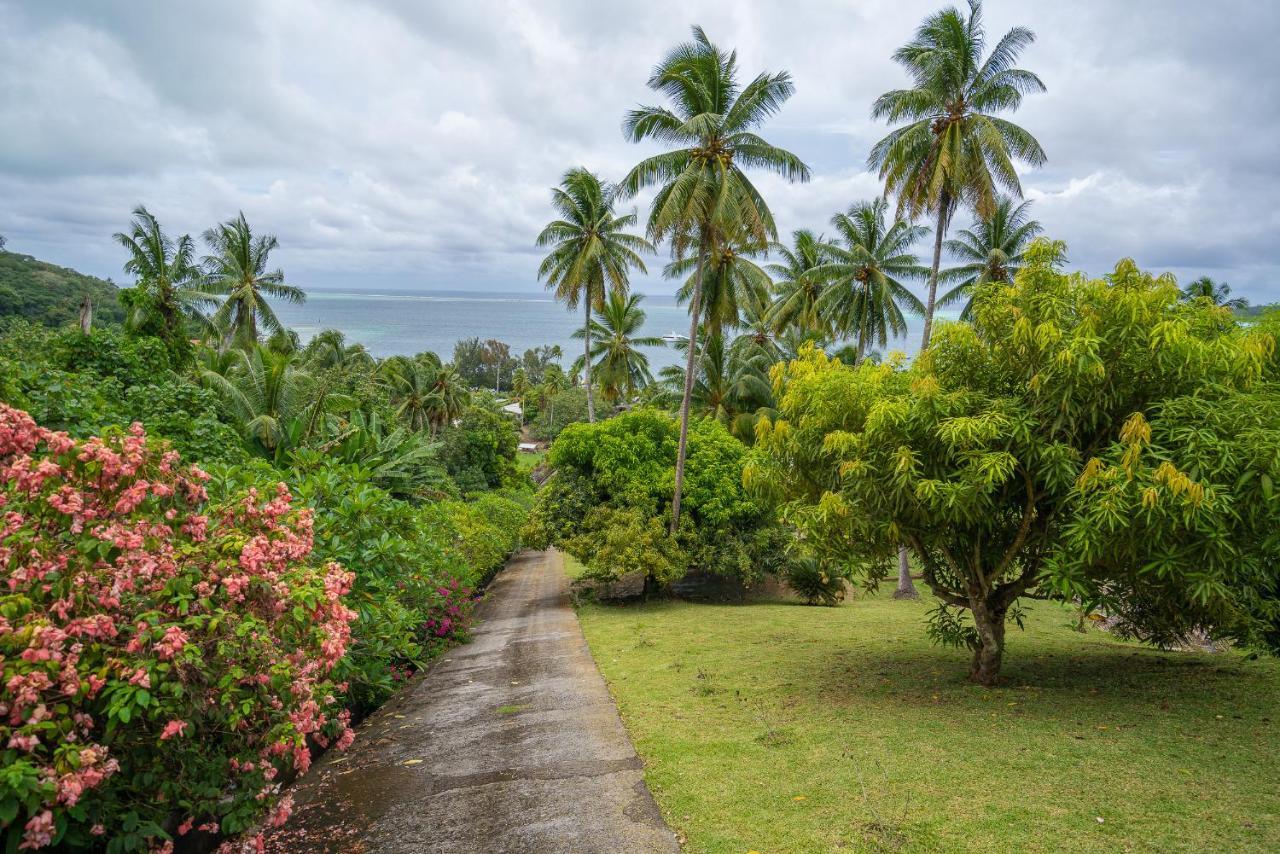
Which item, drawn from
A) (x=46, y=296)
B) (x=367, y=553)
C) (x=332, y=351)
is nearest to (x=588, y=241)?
(x=367, y=553)

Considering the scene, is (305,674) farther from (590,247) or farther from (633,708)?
(590,247)

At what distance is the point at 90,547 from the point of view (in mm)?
3830

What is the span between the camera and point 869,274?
96.8ft

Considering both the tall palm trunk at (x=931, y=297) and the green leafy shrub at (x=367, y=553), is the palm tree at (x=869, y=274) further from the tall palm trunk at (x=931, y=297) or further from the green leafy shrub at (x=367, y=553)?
the green leafy shrub at (x=367, y=553)

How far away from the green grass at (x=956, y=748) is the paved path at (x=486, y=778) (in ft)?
1.39

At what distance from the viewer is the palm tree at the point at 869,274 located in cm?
2939

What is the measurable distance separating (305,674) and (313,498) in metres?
5.28

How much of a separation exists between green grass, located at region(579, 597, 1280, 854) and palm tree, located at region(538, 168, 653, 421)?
2113 cm

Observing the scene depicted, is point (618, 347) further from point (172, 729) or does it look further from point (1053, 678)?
point (172, 729)

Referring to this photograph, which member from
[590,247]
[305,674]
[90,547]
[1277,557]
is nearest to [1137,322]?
[1277,557]

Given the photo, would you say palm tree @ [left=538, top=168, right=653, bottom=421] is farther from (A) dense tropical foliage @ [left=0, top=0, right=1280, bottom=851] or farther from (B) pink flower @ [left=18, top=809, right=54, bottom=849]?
(B) pink flower @ [left=18, top=809, right=54, bottom=849]

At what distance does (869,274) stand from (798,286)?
22.1 feet

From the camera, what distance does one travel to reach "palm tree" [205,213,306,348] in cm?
3509

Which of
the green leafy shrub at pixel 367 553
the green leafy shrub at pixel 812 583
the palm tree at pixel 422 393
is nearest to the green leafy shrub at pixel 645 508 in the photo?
the green leafy shrub at pixel 812 583
